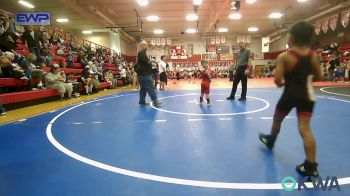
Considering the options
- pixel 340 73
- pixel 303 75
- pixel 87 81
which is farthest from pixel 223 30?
pixel 303 75

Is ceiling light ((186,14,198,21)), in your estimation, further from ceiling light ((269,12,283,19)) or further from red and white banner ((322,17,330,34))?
red and white banner ((322,17,330,34))

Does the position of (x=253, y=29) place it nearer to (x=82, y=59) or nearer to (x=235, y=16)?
(x=235, y=16)

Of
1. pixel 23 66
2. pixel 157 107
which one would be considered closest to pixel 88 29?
pixel 23 66

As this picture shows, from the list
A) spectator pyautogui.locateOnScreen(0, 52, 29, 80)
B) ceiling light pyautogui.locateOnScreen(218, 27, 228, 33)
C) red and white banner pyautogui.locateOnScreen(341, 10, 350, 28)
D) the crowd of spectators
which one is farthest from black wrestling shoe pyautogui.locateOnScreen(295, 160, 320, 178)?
ceiling light pyautogui.locateOnScreen(218, 27, 228, 33)

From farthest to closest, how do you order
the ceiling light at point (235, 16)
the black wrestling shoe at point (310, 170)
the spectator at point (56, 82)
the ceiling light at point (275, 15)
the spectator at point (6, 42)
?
the ceiling light at point (275, 15) < the ceiling light at point (235, 16) < the spectator at point (56, 82) < the spectator at point (6, 42) < the black wrestling shoe at point (310, 170)

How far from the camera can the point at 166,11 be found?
21.8 meters

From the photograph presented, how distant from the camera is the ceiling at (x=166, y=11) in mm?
18875

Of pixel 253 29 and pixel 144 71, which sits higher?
pixel 253 29

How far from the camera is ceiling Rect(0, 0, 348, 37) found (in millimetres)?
18875

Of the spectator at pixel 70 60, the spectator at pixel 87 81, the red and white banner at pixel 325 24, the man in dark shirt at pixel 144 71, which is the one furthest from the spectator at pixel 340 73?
the spectator at pixel 70 60

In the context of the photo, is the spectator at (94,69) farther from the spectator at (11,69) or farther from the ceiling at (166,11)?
the spectator at (11,69)

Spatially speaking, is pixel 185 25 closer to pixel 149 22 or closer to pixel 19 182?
pixel 149 22

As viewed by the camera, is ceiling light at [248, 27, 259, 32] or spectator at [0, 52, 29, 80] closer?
spectator at [0, 52, 29, 80]

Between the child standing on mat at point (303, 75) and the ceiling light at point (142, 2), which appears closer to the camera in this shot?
the child standing on mat at point (303, 75)
